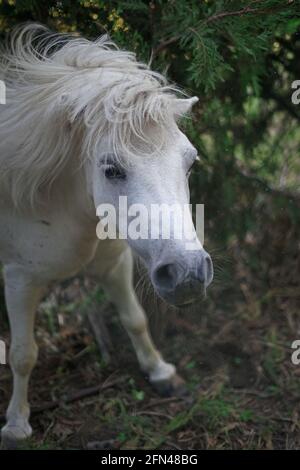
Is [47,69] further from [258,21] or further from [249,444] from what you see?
[249,444]

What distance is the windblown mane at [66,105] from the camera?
1917mm

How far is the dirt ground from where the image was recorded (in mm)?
2805

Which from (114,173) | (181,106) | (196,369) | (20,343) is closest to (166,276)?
(114,173)

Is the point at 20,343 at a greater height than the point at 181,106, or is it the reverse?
the point at 181,106

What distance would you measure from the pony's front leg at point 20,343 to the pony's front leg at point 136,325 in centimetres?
45

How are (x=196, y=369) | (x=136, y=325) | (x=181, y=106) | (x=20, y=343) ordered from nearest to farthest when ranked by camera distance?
(x=181, y=106) < (x=20, y=343) < (x=136, y=325) < (x=196, y=369)

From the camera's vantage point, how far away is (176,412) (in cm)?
298

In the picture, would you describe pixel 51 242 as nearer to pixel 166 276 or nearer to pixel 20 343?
pixel 20 343

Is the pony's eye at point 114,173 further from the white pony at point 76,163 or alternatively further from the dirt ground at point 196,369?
the dirt ground at point 196,369

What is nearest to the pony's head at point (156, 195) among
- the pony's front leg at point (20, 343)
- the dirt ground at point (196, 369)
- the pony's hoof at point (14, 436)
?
the dirt ground at point (196, 369)

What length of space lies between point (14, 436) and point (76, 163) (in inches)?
56.0

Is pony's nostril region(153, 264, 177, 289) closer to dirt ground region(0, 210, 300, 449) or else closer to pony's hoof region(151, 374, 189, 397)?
dirt ground region(0, 210, 300, 449)

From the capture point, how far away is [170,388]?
10.2ft

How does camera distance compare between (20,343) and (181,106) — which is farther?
(20,343)
